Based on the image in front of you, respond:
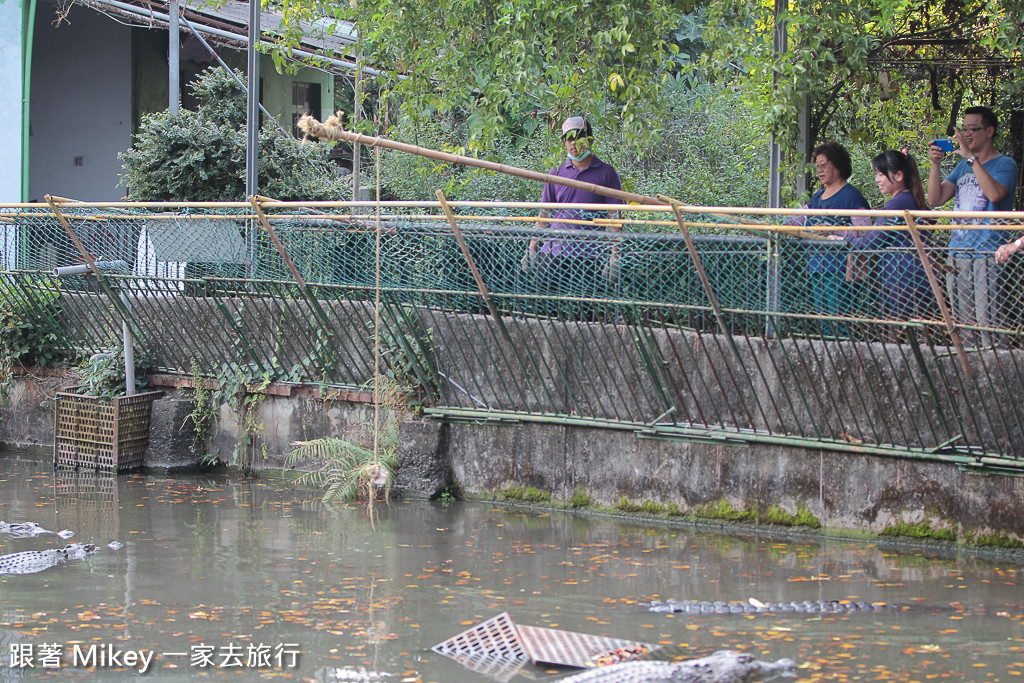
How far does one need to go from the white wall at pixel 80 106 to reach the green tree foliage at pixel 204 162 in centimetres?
419

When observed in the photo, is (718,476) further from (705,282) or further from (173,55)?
(173,55)

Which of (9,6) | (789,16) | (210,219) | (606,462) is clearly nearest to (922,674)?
(606,462)

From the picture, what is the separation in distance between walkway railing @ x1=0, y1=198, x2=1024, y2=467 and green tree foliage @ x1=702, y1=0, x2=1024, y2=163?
1145mm

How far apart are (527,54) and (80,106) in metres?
11.3

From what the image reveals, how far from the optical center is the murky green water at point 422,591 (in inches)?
205

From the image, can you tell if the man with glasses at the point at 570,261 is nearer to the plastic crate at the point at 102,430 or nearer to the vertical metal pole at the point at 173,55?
the plastic crate at the point at 102,430

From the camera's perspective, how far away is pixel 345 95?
868 inches

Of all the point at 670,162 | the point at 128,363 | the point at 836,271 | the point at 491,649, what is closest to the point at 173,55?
the point at 670,162

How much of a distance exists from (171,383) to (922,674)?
6.78 meters

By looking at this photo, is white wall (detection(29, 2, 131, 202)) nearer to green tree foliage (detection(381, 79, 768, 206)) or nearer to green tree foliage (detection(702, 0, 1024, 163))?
green tree foliage (detection(381, 79, 768, 206))

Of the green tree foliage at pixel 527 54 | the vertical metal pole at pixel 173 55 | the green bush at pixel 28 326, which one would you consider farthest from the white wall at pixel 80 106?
the green tree foliage at pixel 527 54

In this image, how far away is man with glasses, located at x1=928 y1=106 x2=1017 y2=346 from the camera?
6562 mm

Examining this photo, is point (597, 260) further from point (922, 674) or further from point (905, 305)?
point (922, 674)

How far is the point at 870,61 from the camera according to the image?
9812 millimetres
